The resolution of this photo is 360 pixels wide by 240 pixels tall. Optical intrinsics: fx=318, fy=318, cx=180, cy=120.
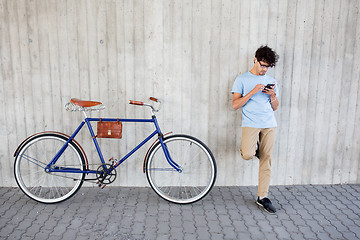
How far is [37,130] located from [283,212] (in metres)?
3.21

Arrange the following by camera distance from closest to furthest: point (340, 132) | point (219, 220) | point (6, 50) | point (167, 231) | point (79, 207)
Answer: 1. point (167, 231)
2. point (219, 220)
3. point (79, 207)
4. point (6, 50)
5. point (340, 132)

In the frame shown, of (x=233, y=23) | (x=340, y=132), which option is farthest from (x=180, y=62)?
(x=340, y=132)

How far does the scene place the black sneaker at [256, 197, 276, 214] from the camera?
360cm

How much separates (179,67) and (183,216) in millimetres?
1814

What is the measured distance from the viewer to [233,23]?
13.1 feet

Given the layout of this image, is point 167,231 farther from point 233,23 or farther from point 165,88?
point 233,23

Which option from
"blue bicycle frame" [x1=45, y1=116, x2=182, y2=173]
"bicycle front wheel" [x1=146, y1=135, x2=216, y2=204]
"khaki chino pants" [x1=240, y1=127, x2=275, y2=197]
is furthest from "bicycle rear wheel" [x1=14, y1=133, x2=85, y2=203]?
"khaki chino pants" [x1=240, y1=127, x2=275, y2=197]

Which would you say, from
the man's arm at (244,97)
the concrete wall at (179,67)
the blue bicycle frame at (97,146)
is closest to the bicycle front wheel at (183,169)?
the concrete wall at (179,67)

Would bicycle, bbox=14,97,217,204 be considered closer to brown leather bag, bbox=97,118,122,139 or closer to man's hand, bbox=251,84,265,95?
brown leather bag, bbox=97,118,122,139

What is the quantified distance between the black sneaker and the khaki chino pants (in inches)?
2.7

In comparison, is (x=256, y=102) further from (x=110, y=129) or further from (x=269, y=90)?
(x=110, y=129)

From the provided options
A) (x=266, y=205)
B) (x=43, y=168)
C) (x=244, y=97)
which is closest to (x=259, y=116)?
(x=244, y=97)

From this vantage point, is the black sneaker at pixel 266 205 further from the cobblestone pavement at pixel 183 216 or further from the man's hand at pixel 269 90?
the man's hand at pixel 269 90

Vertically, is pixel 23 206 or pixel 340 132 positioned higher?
pixel 340 132
